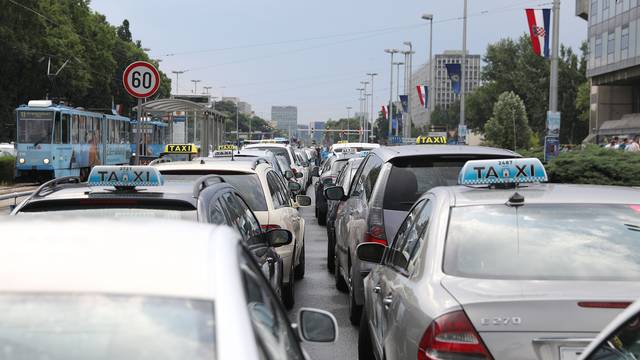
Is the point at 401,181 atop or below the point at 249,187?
atop

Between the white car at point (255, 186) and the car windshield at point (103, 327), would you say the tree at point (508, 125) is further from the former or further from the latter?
the car windshield at point (103, 327)

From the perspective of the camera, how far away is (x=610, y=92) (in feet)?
206

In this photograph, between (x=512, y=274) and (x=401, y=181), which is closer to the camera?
(x=512, y=274)

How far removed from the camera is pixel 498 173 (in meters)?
4.91

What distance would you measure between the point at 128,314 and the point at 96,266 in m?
0.22

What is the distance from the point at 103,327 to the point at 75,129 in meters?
33.5

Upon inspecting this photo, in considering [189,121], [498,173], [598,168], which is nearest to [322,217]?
[598,168]

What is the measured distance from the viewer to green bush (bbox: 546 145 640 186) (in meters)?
12.5

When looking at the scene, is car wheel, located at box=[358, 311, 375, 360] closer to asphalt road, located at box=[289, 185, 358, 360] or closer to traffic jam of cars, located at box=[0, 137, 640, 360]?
traffic jam of cars, located at box=[0, 137, 640, 360]

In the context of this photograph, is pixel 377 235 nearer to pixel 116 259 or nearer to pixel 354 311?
pixel 354 311

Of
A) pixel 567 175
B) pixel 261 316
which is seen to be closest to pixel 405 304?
pixel 261 316

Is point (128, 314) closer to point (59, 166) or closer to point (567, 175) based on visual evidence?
point (567, 175)

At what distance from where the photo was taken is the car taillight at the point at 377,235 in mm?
7312

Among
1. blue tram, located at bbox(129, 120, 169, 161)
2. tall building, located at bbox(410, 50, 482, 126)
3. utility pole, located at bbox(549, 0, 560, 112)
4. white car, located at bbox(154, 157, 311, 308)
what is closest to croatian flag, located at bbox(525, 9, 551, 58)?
utility pole, located at bbox(549, 0, 560, 112)
